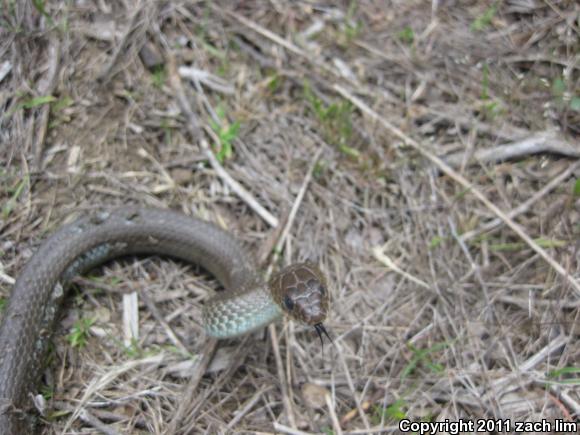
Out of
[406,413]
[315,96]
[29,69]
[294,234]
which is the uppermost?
[29,69]

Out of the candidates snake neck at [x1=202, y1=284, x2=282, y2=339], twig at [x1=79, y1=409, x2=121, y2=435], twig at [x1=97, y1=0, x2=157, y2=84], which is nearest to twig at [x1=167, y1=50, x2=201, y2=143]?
twig at [x1=97, y1=0, x2=157, y2=84]

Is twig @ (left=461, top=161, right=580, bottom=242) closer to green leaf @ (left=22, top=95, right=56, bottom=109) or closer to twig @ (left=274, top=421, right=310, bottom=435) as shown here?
twig @ (left=274, top=421, right=310, bottom=435)

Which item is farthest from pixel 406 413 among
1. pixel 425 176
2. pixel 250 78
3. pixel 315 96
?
pixel 250 78

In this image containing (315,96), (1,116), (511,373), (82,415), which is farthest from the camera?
(315,96)

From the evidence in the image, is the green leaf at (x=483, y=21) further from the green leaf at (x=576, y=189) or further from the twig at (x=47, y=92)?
the twig at (x=47, y=92)

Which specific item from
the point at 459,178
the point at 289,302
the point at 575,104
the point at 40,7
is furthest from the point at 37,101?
the point at 575,104

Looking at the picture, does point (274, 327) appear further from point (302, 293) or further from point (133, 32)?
point (133, 32)

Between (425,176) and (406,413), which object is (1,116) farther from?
(406,413)

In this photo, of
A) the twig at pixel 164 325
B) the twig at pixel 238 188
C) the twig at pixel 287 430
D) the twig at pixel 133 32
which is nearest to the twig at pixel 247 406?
the twig at pixel 287 430
